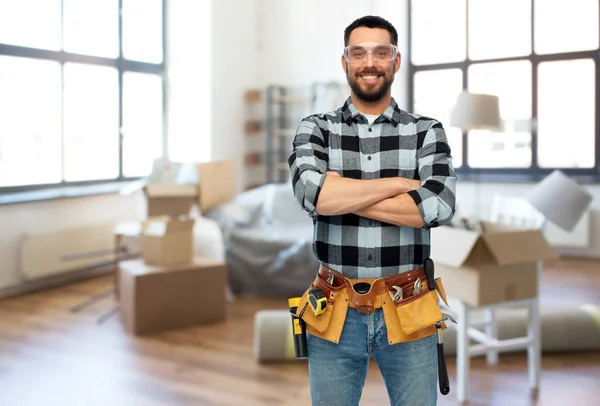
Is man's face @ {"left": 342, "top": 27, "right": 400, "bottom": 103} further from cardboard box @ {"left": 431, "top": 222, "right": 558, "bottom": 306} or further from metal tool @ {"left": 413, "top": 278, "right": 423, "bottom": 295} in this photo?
cardboard box @ {"left": 431, "top": 222, "right": 558, "bottom": 306}

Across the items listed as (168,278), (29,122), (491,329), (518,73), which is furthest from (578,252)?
(29,122)

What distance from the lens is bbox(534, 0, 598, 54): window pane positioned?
6488 mm

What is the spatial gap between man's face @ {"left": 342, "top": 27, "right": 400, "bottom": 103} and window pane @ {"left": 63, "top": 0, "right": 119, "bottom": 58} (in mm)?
4773

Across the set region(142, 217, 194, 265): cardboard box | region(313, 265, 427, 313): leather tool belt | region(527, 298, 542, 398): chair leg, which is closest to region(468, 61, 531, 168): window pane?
region(142, 217, 194, 265): cardboard box

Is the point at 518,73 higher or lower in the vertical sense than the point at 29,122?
higher

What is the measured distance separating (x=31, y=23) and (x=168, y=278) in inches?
108

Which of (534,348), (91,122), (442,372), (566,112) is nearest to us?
(442,372)

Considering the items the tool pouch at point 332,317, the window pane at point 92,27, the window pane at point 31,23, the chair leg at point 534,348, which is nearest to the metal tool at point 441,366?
the tool pouch at point 332,317

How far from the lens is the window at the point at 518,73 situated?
6.58 meters

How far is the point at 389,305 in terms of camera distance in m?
1.53

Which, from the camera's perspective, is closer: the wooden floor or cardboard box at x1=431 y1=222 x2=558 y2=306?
cardboard box at x1=431 y1=222 x2=558 y2=306

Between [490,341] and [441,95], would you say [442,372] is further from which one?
[441,95]

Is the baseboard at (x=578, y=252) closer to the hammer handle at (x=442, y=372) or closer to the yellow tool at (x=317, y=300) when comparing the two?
the hammer handle at (x=442, y=372)

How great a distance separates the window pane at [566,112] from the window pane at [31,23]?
4.71 m
